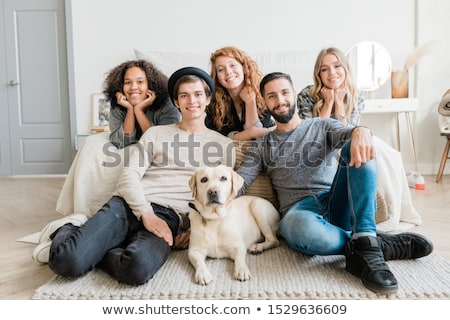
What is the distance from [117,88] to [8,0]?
138 inches

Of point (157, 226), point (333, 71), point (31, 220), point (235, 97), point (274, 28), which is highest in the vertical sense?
point (274, 28)

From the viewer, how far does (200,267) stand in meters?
1.36

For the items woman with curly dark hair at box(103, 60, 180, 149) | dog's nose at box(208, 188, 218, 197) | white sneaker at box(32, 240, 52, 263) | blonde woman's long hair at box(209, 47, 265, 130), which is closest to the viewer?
dog's nose at box(208, 188, 218, 197)

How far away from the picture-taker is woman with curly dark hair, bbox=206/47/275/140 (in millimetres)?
2029

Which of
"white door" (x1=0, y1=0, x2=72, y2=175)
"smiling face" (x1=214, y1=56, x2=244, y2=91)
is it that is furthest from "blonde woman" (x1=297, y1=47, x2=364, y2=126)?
"white door" (x1=0, y1=0, x2=72, y2=175)

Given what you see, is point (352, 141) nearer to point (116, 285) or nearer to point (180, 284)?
point (180, 284)

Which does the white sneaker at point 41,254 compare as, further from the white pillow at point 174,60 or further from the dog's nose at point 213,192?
the white pillow at point 174,60

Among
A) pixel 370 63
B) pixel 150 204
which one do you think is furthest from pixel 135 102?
pixel 370 63

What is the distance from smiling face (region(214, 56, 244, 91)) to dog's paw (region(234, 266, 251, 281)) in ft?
3.50

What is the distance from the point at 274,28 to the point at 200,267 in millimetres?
3389

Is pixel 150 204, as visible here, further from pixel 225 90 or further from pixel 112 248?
pixel 225 90

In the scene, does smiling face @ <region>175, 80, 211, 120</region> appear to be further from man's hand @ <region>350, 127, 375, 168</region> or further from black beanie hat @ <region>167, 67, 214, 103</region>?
man's hand @ <region>350, 127, 375, 168</region>

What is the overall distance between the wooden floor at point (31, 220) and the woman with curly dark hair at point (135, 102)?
0.72m

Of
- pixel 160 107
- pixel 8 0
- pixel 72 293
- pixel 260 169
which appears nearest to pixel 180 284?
pixel 72 293
